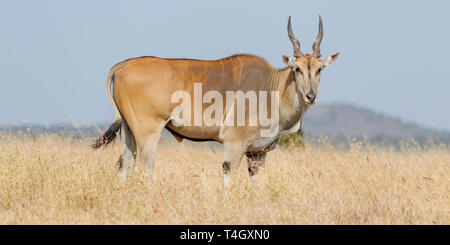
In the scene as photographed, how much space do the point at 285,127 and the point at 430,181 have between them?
118 inches

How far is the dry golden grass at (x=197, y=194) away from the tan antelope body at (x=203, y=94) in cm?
42

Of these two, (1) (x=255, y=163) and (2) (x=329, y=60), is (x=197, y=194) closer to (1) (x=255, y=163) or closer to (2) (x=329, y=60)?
(1) (x=255, y=163)

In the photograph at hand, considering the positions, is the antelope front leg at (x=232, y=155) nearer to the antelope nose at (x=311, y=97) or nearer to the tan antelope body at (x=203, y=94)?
the tan antelope body at (x=203, y=94)

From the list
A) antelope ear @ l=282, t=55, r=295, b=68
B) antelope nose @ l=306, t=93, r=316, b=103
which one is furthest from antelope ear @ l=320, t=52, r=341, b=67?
antelope nose @ l=306, t=93, r=316, b=103

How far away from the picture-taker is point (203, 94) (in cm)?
992

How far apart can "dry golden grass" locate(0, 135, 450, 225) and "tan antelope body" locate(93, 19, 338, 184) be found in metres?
0.42

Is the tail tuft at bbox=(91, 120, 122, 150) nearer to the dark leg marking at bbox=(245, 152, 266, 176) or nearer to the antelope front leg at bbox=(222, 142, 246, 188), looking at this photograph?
the antelope front leg at bbox=(222, 142, 246, 188)

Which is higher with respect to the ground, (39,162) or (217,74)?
(217,74)

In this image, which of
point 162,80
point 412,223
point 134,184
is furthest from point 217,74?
point 412,223

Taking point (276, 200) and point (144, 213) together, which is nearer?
point (144, 213)

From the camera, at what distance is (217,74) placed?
10.1 metres

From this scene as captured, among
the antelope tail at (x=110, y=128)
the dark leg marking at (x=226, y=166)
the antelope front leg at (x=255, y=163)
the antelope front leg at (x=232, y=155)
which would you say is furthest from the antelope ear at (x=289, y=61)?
the antelope tail at (x=110, y=128)

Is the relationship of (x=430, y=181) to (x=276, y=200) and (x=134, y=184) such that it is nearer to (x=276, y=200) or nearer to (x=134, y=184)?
(x=276, y=200)
